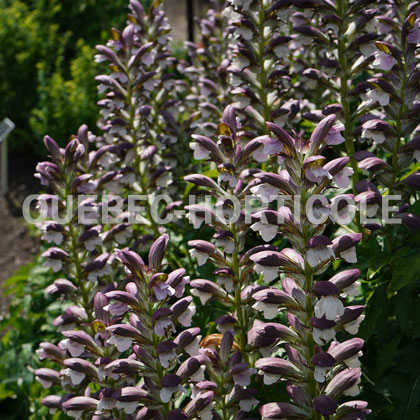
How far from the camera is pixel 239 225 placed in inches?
92.3

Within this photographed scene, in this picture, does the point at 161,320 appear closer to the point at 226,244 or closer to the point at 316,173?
the point at 226,244

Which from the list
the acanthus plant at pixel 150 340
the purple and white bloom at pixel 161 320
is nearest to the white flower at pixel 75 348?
the acanthus plant at pixel 150 340

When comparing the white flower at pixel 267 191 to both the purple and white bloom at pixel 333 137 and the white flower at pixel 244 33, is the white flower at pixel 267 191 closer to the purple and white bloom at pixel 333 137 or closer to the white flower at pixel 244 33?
the purple and white bloom at pixel 333 137

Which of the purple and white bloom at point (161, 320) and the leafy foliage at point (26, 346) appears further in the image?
the leafy foliage at point (26, 346)

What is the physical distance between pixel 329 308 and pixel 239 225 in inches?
24.7

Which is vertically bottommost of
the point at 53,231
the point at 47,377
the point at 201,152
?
the point at 47,377

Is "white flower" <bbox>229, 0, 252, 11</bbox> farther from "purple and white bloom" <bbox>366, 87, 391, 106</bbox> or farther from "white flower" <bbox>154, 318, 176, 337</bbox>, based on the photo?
"white flower" <bbox>154, 318, 176, 337</bbox>

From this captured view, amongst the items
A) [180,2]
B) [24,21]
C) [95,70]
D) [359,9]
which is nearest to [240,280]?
[359,9]

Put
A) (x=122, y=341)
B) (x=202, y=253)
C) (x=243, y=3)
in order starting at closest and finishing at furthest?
(x=122, y=341), (x=202, y=253), (x=243, y=3)

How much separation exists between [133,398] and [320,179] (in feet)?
2.93

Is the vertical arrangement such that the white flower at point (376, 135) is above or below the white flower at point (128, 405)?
above

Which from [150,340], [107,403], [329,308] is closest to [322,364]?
[329,308]

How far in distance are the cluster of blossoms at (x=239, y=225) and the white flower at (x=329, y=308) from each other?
0.02 metres

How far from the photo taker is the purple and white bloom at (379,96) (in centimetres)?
244
